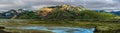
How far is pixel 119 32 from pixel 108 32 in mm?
5657

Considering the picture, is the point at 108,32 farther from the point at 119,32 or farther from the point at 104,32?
the point at 119,32

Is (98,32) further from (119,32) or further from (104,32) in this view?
(119,32)

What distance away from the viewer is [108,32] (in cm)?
6003

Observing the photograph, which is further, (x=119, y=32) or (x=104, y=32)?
(x=104, y=32)

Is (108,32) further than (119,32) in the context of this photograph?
Yes

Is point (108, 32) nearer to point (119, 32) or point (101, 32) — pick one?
point (101, 32)

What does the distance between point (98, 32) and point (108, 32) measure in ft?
6.91

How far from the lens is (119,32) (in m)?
54.5

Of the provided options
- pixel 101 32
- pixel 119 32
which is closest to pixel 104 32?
pixel 101 32

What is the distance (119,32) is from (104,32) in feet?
18.8

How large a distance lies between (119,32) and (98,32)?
700 cm

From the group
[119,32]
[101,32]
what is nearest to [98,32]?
[101,32]

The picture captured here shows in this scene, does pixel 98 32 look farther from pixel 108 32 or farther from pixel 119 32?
pixel 119 32

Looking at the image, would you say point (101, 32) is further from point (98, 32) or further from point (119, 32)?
point (119, 32)
